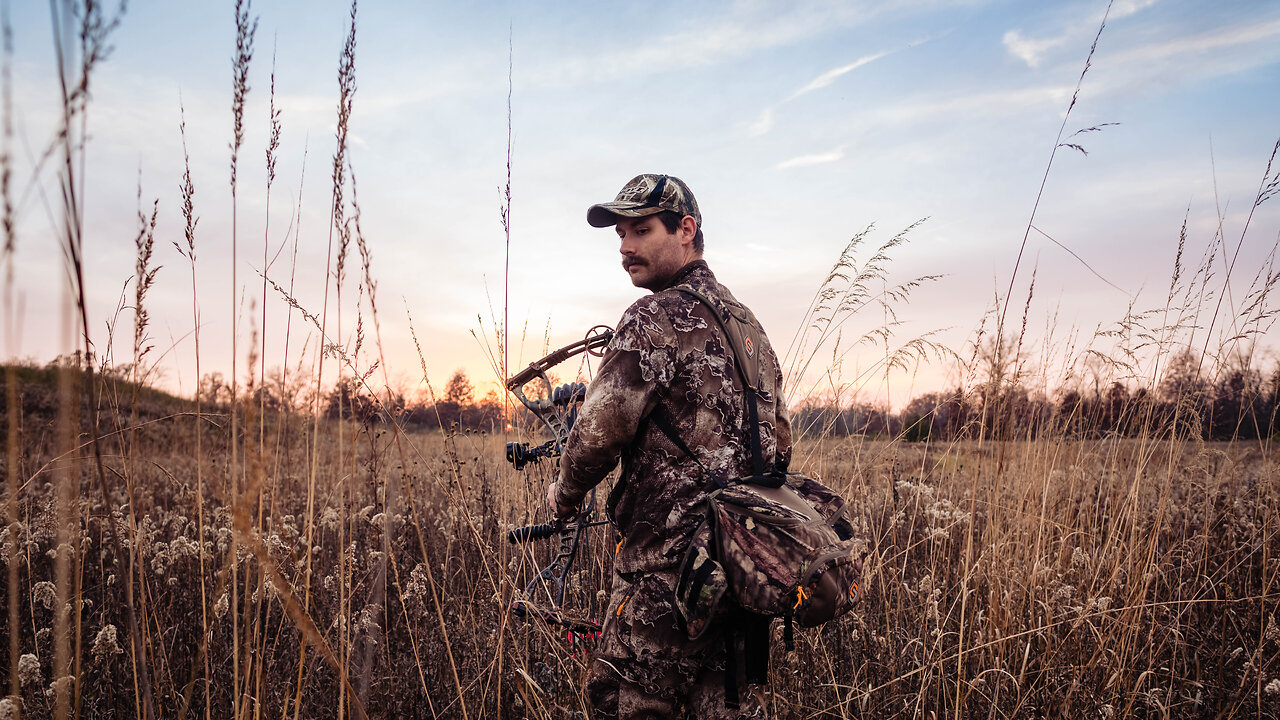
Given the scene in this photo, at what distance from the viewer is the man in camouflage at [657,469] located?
2.23 m

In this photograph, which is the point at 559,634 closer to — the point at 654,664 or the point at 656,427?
the point at 654,664

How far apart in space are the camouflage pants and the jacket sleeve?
1.50ft

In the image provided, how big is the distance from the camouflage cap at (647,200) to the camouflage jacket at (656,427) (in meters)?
0.35

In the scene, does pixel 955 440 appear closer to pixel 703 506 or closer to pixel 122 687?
pixel 703 506

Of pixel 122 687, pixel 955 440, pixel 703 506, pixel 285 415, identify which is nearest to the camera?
pixel 703 506

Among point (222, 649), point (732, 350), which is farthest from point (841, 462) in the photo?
point (222, 649)

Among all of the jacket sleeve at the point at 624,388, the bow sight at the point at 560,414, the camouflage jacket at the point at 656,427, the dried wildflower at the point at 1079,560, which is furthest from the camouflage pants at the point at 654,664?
the dried wildflower at the point at 1079,560

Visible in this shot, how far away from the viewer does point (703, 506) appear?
2.26m

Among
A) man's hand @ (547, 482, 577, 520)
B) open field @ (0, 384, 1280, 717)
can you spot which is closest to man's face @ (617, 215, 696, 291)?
man's hand @ (547, 482, 577, 520)

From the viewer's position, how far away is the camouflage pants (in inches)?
87.6

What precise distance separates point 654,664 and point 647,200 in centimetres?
165

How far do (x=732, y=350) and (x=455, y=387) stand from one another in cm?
266

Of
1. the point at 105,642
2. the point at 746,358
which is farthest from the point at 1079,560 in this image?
the point at 105,642

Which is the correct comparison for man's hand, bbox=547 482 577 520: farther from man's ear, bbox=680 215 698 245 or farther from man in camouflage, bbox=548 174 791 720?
man's ear, bbox=680 215 698 245
